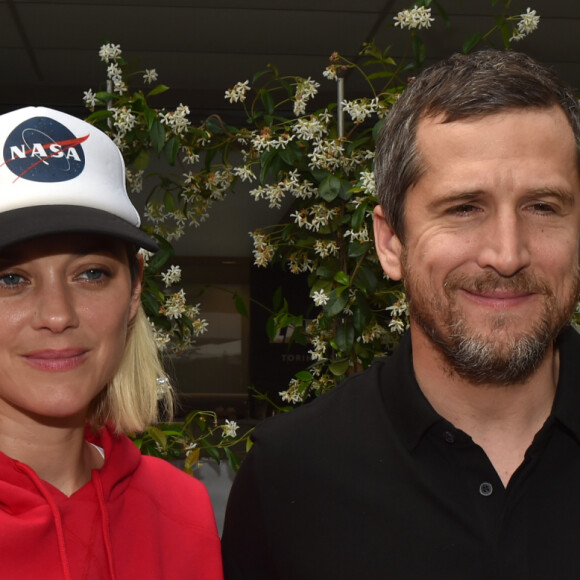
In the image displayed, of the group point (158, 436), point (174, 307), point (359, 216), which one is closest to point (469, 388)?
point (359, 216)

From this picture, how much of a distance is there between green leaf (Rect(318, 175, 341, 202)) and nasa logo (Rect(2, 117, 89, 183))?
1.12 meters

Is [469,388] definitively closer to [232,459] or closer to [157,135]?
[232,459]

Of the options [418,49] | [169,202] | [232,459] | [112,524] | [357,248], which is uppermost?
[418,49]

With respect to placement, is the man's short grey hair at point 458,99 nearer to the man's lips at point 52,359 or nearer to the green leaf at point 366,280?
the man's lips at point 52,359

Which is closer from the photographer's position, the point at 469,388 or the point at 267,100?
the point at 469,388

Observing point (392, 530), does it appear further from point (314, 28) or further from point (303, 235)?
point (314, 28)

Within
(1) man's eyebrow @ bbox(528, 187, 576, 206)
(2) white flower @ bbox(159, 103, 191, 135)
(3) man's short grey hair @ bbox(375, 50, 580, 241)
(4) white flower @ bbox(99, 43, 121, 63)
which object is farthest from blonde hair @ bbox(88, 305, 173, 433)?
(4) white flower @ bbox(99, 43, 121, 63)

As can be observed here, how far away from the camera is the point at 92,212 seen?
1.24 m

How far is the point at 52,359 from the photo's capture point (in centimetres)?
123

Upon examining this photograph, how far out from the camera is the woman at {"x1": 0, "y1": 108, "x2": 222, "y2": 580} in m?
1.20

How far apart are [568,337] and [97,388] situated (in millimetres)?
756

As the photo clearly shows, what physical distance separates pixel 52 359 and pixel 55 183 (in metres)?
0.25

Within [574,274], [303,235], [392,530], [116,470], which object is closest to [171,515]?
[116,470]

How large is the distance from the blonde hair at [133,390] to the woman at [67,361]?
7cm
